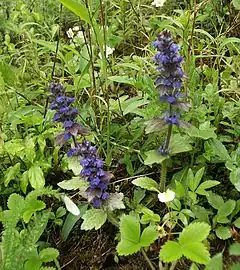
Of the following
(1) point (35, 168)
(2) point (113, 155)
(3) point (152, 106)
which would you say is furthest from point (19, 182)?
(3) point (152, 106)

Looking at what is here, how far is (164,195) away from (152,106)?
40 centimetres

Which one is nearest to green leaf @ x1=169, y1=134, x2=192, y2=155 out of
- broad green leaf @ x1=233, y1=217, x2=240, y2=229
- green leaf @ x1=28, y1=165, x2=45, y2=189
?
broad green leaf @ x1=233, y1=217, x2=240, y2=229

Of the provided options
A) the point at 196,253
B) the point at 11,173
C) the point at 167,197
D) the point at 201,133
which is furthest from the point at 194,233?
the point at 11,173

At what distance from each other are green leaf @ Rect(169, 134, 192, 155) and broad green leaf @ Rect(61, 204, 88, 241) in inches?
14.7

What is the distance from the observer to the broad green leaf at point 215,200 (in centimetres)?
172

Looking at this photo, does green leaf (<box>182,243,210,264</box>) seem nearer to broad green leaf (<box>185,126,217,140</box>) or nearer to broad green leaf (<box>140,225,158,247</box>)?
broad green leaf (<box>140,225,158,247</box>)

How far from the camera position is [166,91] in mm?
1516

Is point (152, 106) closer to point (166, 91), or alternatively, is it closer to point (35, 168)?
point (166, 91)

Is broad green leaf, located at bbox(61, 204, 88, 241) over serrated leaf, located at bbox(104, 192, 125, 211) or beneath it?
beneath

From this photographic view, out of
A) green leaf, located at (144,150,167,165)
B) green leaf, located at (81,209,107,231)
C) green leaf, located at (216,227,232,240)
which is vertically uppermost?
green leaf, located at (144,150,167,165)

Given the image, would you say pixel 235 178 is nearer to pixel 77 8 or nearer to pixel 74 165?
pixel 74 165

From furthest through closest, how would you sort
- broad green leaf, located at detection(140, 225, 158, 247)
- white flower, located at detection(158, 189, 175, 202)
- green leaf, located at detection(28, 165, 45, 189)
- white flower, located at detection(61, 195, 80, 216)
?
green leaf, located at detection(28, 165, 45, 189)
white flower, located at detection(61, 195, 80, 216)
white flower, located at detection(158, 189, 175, 202)
broad green leaf, located at detection(140, 225, 158, 247)

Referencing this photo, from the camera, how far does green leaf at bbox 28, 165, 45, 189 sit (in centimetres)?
175

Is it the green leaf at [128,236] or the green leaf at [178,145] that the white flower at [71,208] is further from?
the green leaf at [178,145]
